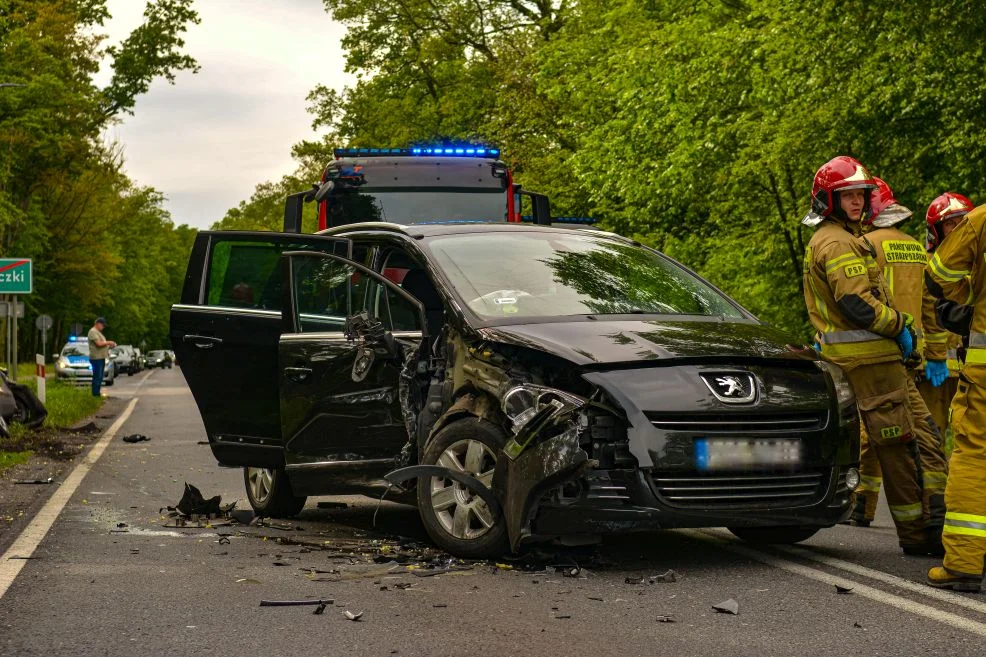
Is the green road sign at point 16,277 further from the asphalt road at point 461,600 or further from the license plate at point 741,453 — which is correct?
the license plate at point 741,453

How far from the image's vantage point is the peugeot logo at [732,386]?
6.06 metres

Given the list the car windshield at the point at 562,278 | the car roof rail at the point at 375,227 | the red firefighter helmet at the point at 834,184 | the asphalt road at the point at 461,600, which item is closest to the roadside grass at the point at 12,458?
the asphalt road at the point at 461,600

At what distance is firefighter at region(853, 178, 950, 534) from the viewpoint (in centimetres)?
721

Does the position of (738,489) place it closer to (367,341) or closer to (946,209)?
(367,341)

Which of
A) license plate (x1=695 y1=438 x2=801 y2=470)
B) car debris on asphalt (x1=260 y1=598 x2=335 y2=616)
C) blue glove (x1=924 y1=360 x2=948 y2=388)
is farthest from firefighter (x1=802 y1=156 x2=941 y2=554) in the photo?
car debris on asphalt (x1=260 y1=598 x2=335 y2=616)

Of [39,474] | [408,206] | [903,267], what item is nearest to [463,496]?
[903,267]

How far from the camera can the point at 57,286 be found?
53469mm

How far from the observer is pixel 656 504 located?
5980 mm

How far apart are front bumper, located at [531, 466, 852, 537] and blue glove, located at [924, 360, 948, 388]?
2113mm

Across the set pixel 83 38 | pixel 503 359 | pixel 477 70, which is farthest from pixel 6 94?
pixel 503 359

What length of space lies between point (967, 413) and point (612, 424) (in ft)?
4.93

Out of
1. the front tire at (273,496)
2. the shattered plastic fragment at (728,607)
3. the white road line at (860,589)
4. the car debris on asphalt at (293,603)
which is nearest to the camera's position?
the white road line at (860,589)

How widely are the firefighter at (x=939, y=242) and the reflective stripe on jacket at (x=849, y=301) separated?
0.92 meters

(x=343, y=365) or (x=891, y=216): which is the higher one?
(x=891, y=216)
